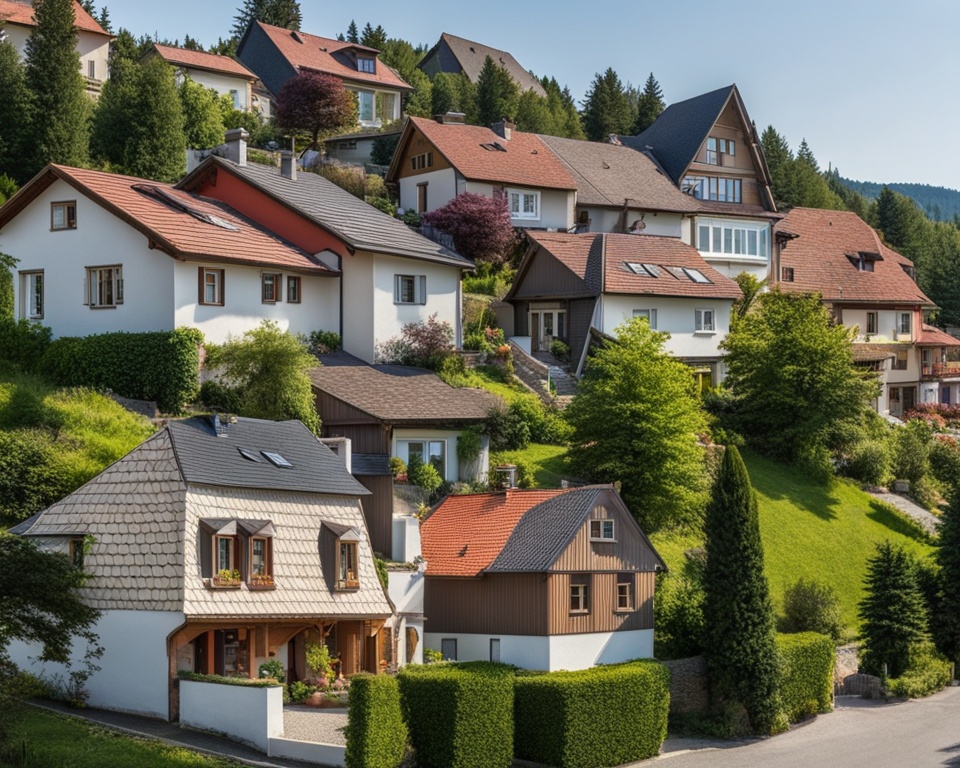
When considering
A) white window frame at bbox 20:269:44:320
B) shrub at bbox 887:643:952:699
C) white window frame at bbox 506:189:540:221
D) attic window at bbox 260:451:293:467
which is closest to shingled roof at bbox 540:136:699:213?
white window frame at bbox 506:189:540:221

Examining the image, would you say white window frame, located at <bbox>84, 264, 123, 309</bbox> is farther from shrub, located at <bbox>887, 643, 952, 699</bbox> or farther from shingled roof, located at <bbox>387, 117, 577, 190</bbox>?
shrub, located at <bbox>887, 643, 952, 699</bbox>

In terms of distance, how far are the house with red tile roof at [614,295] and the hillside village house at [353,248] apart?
277 inches

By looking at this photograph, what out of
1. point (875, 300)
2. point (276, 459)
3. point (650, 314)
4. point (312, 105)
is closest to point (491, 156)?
point (650, 314)

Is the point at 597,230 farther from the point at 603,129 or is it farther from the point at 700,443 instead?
the point at 603,129

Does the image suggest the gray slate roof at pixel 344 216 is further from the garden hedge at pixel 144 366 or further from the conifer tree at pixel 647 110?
the conifer tree at pixel 647 110

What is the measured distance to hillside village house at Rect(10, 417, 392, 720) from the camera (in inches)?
1300

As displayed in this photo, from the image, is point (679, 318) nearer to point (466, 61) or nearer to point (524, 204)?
point (524, 204)

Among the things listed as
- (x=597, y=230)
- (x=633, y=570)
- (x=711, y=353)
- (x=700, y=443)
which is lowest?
(x=633, y=570)

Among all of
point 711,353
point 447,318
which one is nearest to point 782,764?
point 447,318

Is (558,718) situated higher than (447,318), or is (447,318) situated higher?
(447,318)

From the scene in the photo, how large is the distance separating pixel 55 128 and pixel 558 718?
141 ft

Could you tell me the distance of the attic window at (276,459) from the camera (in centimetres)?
3684

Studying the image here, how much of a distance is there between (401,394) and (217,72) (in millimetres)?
52065

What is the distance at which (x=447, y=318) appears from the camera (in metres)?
55.4
